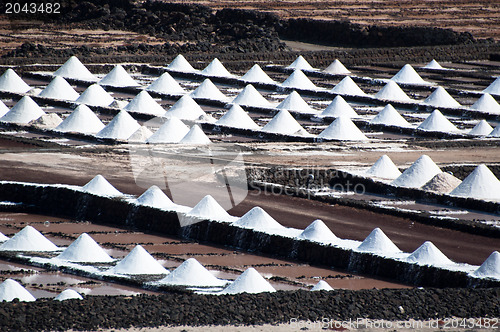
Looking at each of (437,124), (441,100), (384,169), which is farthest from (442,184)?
(441,100)

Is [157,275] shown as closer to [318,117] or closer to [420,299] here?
[420,299]

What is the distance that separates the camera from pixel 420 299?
275 inches

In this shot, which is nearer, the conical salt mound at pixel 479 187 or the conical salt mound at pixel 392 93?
the conical salt mound at pixel 479 187

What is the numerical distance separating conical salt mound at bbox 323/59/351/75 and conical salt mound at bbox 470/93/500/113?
4.27m

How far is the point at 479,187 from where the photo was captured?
10812mm

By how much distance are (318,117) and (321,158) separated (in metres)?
3.87

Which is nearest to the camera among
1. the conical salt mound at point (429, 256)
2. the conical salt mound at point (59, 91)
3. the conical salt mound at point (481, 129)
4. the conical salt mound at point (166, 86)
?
the conical salt mound at point (429, 256)

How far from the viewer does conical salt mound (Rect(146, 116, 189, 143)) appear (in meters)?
13.3

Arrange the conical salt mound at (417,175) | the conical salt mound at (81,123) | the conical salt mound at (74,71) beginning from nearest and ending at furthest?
the conical salt mound at (417,175), the conical salt mound at (81,123), the conical salt mound at (74,71)

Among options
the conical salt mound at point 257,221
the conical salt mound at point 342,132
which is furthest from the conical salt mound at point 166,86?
the conical salt mound at point 257,221

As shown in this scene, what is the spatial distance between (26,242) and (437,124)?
821cm

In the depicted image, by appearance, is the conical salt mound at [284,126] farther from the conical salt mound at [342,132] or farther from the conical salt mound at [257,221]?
the conical salt mound at [257,221]

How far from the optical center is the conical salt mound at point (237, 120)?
1494 cm

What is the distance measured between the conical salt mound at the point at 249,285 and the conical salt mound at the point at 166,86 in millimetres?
10405
